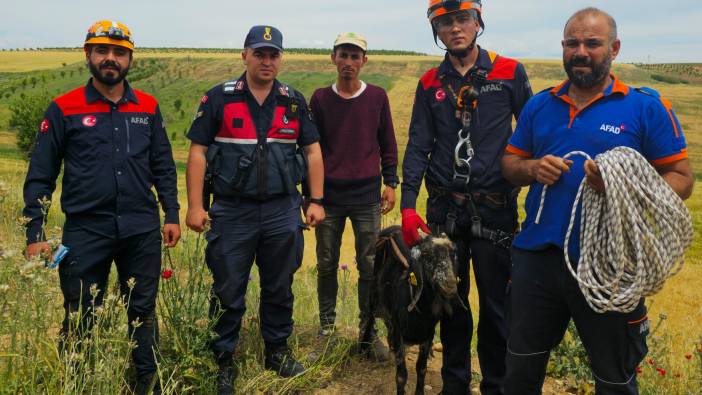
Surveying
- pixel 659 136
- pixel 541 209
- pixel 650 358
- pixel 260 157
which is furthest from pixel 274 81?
pixel 650 358

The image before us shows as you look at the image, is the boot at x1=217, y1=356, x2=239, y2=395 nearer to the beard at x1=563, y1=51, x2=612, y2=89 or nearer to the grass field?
the grass field

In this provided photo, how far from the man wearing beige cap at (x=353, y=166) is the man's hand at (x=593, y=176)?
2.62 meters

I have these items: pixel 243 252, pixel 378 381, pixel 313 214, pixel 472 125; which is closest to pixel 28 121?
pixel 313 214

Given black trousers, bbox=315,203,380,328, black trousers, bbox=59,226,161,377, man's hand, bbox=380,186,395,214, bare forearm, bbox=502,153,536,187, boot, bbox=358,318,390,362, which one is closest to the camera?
bare forearm, bbox=502,153,536,187

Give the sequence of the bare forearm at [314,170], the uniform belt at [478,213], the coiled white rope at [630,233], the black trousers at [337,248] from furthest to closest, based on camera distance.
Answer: the black trousers at [337,248], the bare forearm at [314,170], the uniform belt at [478,213], the coiled white rope at [630,233]

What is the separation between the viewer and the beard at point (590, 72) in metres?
2.99

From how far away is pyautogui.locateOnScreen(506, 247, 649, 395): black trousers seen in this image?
2.93 m

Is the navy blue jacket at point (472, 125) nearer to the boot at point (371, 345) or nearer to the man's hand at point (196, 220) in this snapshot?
the boot at point (371, 345)

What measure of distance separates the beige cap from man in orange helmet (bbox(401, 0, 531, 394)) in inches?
40.6

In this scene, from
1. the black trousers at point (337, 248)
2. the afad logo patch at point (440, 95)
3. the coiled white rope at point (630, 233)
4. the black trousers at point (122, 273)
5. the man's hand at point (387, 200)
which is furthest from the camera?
the man's hand at point (387, 200)

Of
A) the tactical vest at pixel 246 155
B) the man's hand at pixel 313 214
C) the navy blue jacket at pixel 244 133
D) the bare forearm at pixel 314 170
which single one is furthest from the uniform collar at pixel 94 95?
the man's hand at pixel 313 214

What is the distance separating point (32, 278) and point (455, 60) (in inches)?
123

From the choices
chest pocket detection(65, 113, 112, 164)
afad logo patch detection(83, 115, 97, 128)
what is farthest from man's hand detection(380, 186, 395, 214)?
afad logo patch detection(83, 115, 97, 128)

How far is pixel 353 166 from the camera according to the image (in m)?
5.18
